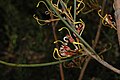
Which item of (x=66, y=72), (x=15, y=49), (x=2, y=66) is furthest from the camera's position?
(x=15, y=49)

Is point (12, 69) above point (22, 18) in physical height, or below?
below

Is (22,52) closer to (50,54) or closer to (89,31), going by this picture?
(50,54)

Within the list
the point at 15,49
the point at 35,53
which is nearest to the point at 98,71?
the point at 35,53

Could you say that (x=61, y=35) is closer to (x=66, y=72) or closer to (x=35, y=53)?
(x=66, y=72)

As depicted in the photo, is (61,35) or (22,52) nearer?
(61,35)

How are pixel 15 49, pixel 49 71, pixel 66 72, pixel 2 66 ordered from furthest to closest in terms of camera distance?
pixel 15 49 → pixel 2 66 → pixel 49 71 → pixel 66 72

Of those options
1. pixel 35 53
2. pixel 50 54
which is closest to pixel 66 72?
pixel 50 54
